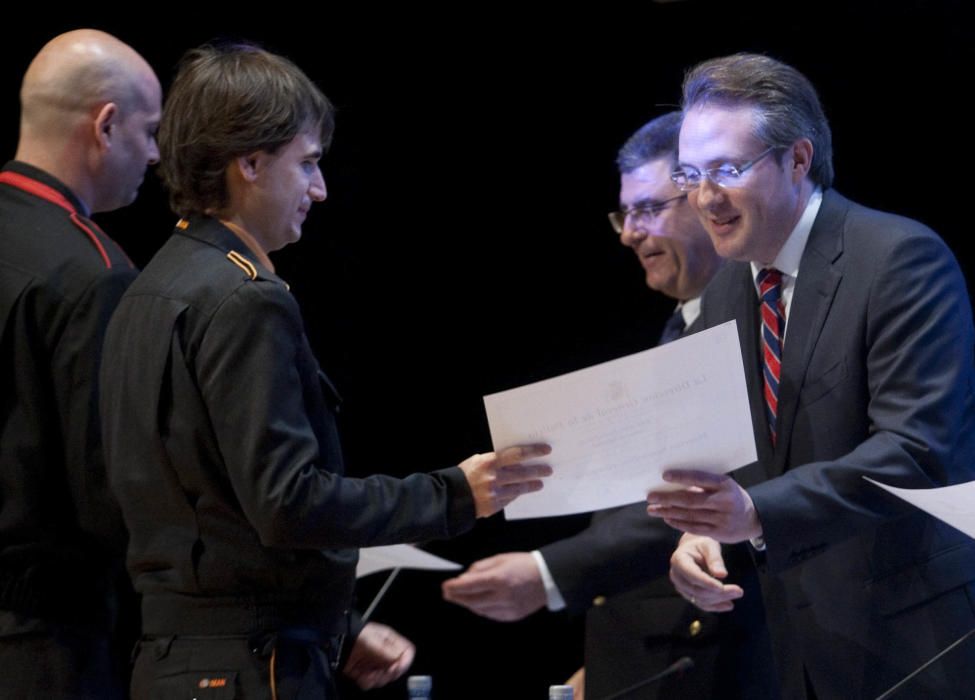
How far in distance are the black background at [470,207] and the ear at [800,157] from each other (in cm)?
165

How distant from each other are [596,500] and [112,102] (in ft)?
4.99

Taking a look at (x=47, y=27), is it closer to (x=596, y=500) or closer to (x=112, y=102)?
(x=112, y=102)

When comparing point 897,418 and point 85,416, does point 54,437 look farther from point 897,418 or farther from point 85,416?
point 897,418

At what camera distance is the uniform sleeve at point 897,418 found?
2.29 meters

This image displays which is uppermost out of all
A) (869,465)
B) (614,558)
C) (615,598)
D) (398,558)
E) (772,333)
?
(772,333)

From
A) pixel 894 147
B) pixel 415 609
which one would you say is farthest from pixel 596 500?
pixel 415 609

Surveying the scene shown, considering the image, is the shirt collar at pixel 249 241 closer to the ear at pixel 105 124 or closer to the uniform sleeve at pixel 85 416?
the uniform sleeve at pixel 85 416

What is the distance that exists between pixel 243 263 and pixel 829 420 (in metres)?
1.15

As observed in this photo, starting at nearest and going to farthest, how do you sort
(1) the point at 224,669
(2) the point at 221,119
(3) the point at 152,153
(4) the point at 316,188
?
1. (1) the point at 224,669
2. (2) the point at 221,119
3. (4) the point at 316,188
4. (3) the point at 152,153

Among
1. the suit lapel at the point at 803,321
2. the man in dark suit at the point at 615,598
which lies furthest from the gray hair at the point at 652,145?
the suit lapel at the point at 803,321

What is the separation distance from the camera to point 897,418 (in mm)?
2324

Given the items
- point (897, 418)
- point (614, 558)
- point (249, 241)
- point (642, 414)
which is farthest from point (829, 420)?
point (249, 241)

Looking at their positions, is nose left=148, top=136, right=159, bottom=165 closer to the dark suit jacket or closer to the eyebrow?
the eyebrow

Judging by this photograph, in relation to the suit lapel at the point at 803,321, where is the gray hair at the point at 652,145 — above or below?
above
